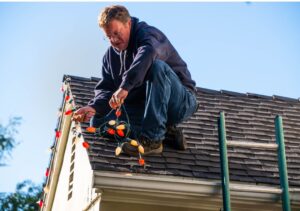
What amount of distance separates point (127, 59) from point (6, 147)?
89.0 ft

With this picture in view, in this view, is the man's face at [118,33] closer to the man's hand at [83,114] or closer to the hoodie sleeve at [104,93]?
the hoodie sleeve at [104,93]

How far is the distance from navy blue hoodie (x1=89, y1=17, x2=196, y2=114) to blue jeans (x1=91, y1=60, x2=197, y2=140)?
0.11 meters

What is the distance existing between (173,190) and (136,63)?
Answer: 1165 millimetres

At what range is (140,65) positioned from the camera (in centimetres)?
441

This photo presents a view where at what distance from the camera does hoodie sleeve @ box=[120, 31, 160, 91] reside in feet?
14.3

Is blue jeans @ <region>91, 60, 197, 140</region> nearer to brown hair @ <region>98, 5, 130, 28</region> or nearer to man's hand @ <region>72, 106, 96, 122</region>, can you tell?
man's hand @ <region>72, 106, 96, 122</region>

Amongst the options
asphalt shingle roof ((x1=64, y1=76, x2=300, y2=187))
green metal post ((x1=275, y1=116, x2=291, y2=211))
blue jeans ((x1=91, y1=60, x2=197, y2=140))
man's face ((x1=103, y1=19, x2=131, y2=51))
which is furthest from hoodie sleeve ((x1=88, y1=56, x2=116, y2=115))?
green metal post ((x1=275, y1=116, x2=291, y2=211))

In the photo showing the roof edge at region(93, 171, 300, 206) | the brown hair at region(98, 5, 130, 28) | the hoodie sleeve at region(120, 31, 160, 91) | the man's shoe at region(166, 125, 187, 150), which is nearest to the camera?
the roof edge at region(93, 171, 300, 206)

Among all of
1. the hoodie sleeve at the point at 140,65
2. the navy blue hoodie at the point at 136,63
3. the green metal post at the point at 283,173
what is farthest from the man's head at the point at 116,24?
the green metal post at the point at 283,173

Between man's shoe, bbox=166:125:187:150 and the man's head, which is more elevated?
the man's head

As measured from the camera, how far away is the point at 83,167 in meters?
5.63

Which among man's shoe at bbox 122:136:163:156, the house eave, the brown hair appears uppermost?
the brown hair

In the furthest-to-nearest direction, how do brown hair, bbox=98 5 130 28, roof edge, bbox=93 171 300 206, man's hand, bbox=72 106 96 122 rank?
man's hand, bbox=72 106 96 122, brown hair, bbox=98 5 130 28, roof edge, bbox=93 171 300 206

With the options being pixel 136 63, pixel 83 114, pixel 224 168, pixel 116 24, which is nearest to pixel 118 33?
pixel 116 24
